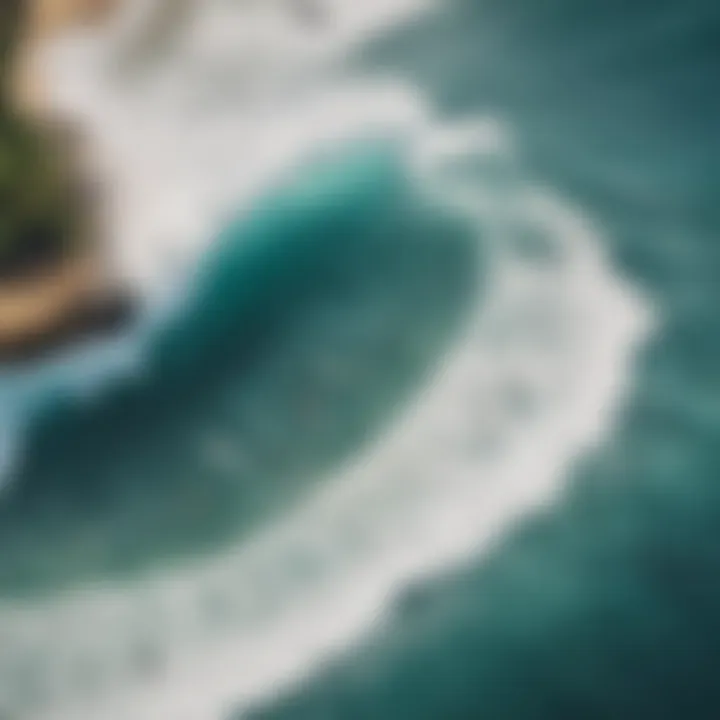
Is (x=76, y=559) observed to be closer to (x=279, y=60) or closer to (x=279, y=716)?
(x=279, y=716)

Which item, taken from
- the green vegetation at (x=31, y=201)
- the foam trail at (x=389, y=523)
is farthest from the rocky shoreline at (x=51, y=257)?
the foam trail at (x=389, y=523)

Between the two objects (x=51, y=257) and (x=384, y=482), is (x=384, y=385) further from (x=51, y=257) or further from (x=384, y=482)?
(x=51, y=257)

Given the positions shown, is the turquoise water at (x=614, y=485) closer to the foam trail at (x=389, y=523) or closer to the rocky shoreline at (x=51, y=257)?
the foam trail at (x=389, y=523)

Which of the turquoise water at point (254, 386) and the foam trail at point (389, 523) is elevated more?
the turquoise water at point (254, 386)

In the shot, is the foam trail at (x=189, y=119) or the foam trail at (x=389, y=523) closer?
the foam trail at (x=389, y=523)

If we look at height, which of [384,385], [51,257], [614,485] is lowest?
[614,485]

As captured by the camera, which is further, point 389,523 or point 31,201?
point 31,201

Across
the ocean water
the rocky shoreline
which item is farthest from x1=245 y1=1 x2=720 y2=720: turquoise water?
the rocky shoreline

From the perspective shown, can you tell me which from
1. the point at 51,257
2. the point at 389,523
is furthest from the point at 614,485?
the point at 51,257
